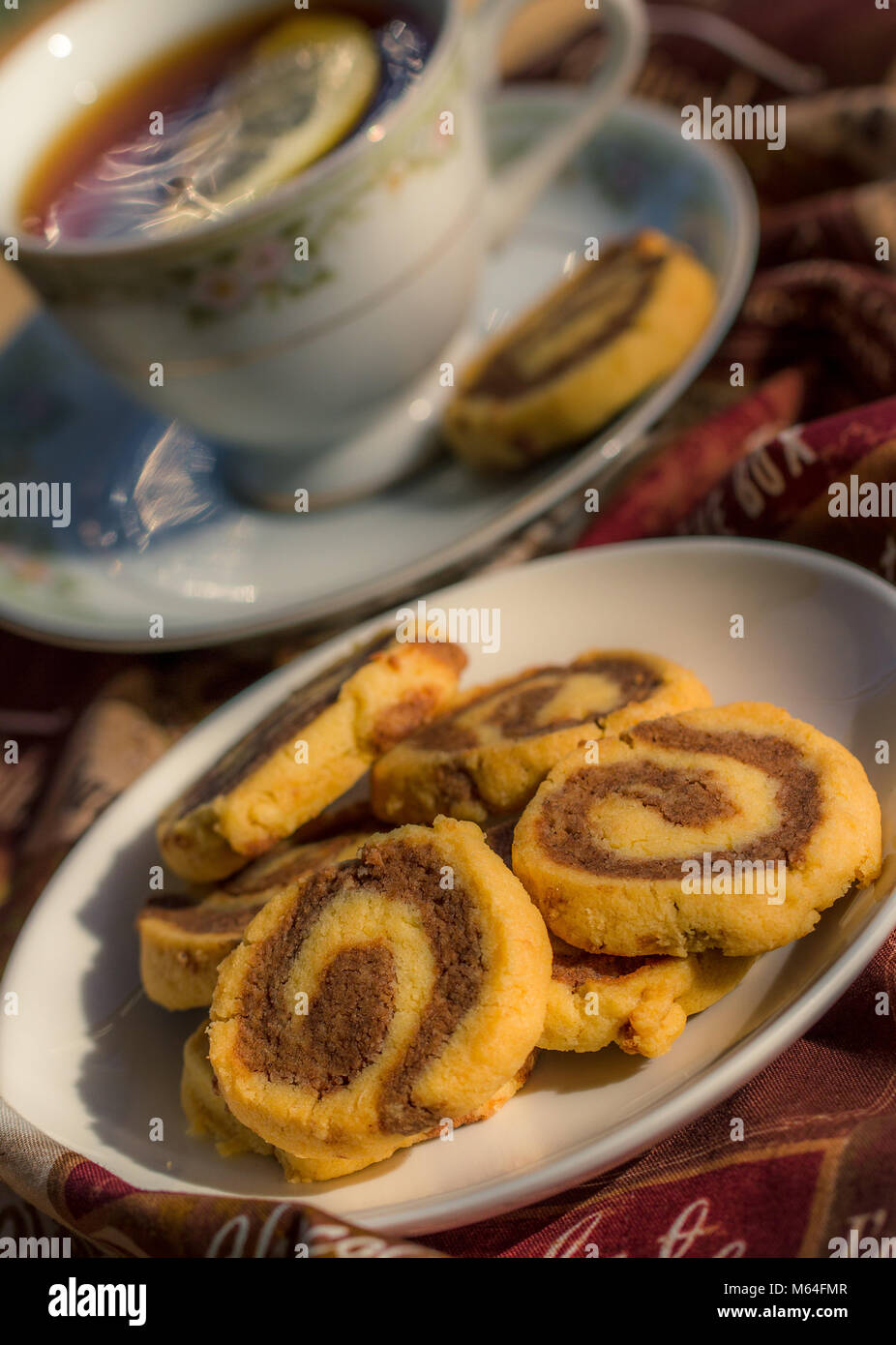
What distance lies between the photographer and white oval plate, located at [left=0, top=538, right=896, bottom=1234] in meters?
0.95

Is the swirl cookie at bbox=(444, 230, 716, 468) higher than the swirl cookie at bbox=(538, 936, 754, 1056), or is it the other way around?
the swirl cookie at bbox=(444, 230, 716, 468)

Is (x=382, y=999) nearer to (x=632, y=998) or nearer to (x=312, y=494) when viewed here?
(x=632, y=998)

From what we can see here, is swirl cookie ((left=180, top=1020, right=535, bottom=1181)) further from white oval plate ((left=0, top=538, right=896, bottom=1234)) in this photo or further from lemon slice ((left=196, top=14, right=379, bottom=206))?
lemon slice ((left=196, top=14, right=379, bottom=206))

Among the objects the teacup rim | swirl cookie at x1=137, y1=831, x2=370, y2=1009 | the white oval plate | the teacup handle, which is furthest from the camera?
the teacup handle

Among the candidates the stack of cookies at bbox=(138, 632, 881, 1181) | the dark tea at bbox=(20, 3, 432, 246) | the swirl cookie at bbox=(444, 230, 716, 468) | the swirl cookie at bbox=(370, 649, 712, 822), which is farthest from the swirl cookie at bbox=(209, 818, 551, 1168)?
the dark tea at bbox=(20, 3, 432, 246)

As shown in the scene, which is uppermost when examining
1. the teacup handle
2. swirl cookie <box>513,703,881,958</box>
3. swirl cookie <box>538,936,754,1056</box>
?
the teacup handle

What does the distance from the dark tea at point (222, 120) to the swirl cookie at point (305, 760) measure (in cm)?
72

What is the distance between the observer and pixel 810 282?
1813 millimetres

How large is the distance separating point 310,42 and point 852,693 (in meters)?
1.42

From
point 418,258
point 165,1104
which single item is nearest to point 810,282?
point 418,258

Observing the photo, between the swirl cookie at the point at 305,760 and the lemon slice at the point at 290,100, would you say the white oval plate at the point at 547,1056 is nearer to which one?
the swirl cookie at the point at 305,760

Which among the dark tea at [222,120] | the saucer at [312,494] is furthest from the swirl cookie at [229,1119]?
the dark tea at [222,120]

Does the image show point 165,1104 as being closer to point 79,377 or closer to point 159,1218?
point 159,1218

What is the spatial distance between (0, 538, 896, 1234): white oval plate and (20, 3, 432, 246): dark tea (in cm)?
70
